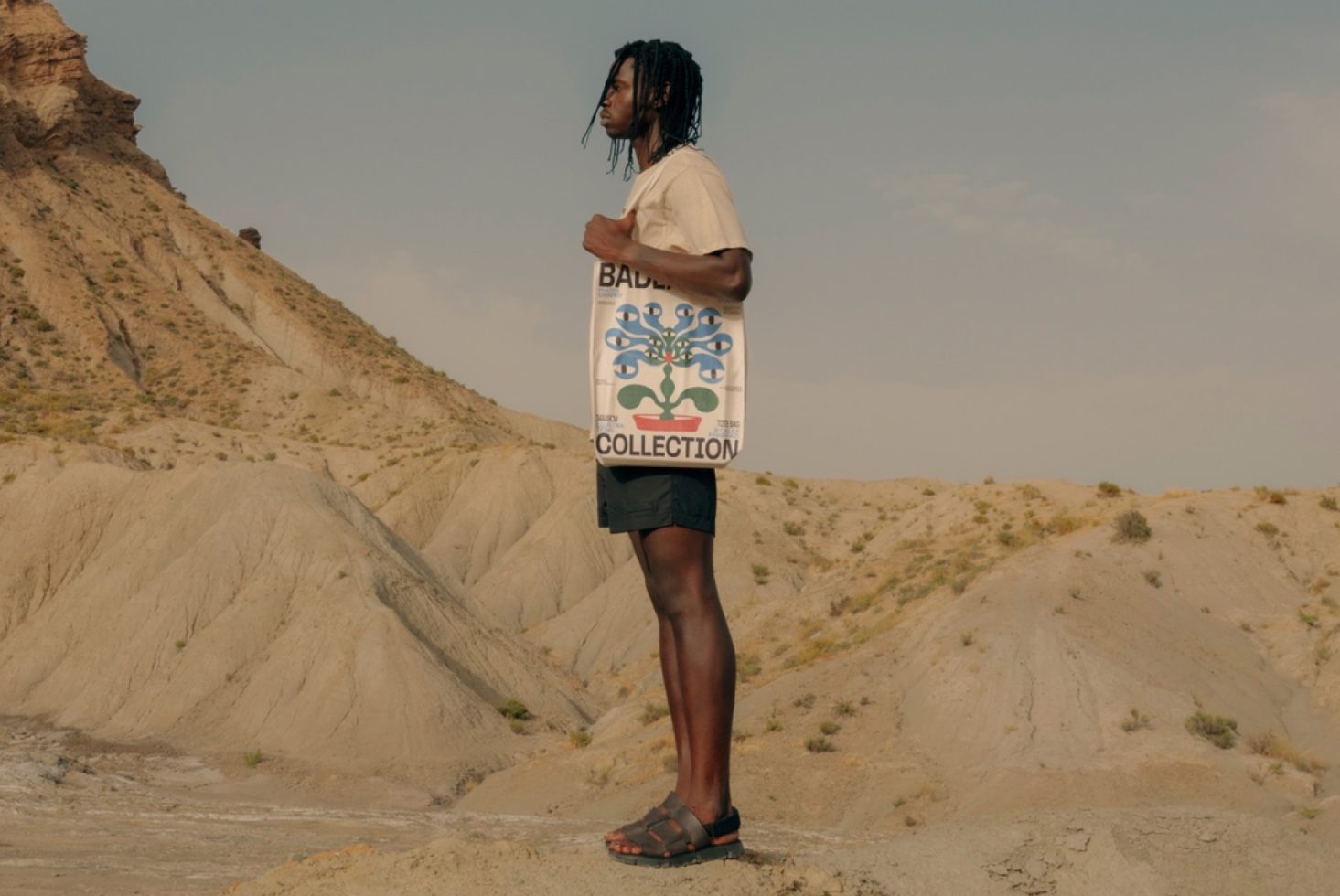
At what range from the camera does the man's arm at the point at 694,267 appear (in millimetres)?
5305

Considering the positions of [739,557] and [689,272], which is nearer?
[689,272]

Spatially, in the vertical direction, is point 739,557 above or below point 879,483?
below

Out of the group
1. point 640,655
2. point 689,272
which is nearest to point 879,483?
point 640,655

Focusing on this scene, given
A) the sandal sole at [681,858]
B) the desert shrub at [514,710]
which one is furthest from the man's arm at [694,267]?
the desert shrub at [514,710]

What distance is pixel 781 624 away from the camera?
32375 millimetres

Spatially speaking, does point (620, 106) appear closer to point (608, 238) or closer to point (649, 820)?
point (608, 238)

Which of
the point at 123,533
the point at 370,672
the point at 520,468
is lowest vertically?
the point at 370,672

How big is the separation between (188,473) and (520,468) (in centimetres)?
1916

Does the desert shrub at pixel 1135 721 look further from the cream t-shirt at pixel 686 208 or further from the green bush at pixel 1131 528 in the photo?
the cream t-shirt at pixel 686 208

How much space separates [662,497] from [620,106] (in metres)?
1.62

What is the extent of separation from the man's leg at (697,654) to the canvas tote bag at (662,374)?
334 millimetres

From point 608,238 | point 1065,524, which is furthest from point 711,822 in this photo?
point 1065,524

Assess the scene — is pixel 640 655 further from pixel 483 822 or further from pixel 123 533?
pixel 483 822

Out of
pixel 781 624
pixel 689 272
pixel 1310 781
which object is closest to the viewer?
pixel 689 272
